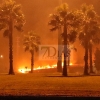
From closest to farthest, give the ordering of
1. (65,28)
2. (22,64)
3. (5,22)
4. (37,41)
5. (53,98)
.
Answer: (53,98) → (65,28) → (5,22) → (37,41) → (22,64)

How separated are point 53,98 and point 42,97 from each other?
2.32ft

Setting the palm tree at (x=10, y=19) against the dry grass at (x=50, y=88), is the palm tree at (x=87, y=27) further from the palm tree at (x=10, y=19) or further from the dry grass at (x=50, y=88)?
the dry grass at (x=50, y=88)

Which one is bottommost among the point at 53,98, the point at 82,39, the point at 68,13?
the point at 53,98

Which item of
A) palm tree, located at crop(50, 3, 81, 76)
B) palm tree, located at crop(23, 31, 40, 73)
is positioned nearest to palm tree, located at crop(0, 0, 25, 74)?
palm tree, located at crop(50, 3, 81, 76)

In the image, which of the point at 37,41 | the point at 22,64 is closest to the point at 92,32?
the point at 37,41

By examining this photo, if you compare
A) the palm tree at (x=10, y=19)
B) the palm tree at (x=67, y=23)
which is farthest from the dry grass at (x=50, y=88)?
the palm tree at (x=10, y=19)

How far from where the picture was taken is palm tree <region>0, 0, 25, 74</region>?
5568cm

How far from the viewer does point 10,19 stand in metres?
56.0

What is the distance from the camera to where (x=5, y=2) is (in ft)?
188

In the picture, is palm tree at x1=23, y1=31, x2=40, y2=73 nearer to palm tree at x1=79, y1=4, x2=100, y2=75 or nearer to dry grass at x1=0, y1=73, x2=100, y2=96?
palm tree at x1=79, y1=4, x2=100, y2=75

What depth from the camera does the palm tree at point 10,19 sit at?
5568cm

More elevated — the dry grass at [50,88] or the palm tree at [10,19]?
the palm tree at [10,19]

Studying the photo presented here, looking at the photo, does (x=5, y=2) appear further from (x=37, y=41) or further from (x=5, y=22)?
(x=37, y=41)

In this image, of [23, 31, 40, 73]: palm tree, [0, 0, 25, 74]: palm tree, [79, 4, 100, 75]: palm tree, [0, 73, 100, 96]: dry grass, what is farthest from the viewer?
[23, 31, 40, 73]: palm tree
